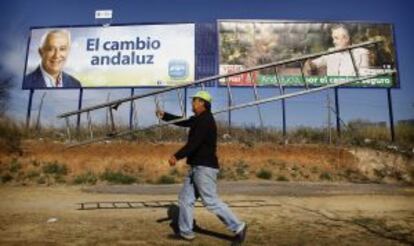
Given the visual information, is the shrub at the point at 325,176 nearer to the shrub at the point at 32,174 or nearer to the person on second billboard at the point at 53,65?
the shrub at the point at 32,174

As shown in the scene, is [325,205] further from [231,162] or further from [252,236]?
[231,162]

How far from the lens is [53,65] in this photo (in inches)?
990

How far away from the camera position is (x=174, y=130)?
2608 centimetres

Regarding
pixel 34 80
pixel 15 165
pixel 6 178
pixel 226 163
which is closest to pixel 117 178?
pixel 6 178

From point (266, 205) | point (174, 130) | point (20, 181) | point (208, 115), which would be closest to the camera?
point (208, 115)

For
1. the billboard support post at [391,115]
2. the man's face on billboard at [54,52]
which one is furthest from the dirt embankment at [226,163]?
the man's face on billboard at [54,52]

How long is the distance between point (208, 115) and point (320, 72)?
1888cm

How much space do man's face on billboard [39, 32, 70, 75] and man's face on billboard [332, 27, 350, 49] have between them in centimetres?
1356

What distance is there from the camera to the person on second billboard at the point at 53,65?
24.9 metres

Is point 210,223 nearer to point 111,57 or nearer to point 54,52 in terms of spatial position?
point 111,57

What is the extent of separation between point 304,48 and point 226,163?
7.19 meters

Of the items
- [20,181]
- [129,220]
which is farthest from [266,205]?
[20,181]

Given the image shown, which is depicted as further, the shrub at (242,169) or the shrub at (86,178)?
the shrub at (242,169)

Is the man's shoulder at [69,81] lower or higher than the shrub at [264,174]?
higher
